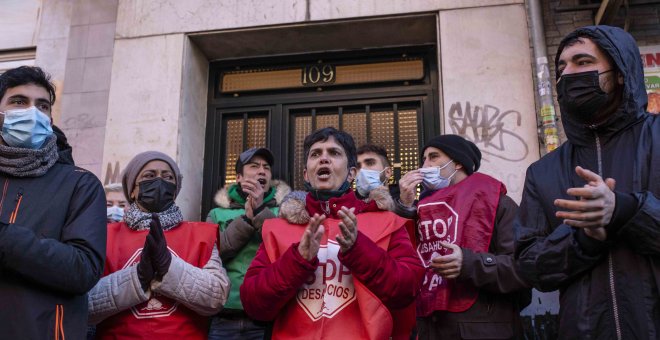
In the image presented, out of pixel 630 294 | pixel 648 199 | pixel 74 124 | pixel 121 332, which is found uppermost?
pixel 74 124

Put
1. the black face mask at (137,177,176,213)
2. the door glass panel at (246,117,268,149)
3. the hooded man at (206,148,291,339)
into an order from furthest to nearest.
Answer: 1. the door glass panel at (246,117,268,149)
2. the hooded man at (206,148,291,339)
3. the black face mask at (137,177,176,213)

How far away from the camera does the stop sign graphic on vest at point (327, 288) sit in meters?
2.98

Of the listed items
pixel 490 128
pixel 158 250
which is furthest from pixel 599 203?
pixel 490 128

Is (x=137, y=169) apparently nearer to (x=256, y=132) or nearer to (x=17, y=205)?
(x=17, y=205)

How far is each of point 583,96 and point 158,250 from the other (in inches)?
87.7

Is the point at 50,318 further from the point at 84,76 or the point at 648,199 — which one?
the point at 84,76

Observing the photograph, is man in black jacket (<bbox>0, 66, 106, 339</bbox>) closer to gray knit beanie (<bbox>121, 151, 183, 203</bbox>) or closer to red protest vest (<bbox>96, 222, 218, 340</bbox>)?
red protest vest (<bbox>96, 222, 218, 340</bbox>)

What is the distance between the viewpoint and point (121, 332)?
3.24 meters

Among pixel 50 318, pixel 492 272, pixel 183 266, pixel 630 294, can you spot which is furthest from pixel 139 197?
pixel 630 294

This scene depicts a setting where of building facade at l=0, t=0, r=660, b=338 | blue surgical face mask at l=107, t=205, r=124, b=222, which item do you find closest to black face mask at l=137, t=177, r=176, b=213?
blue surgical face mask at l=107, t=205, r=124, b=222

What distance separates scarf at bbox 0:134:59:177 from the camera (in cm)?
286

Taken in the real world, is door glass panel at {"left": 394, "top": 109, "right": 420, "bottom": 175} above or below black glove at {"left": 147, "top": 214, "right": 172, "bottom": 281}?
above

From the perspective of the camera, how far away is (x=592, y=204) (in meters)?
2.20

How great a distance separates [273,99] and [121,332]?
13.2 feet
